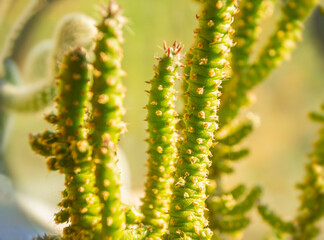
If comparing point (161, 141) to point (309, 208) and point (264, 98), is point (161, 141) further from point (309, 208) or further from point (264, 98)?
point (264, 98)

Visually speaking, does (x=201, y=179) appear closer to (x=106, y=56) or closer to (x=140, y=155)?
(x=106, y=56)

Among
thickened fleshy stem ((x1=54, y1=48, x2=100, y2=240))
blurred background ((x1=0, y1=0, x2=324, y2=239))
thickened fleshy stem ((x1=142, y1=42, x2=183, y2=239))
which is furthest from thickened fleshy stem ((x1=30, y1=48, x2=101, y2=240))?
blurred background ((x1=0, y1=0, x2=324, y2=239))

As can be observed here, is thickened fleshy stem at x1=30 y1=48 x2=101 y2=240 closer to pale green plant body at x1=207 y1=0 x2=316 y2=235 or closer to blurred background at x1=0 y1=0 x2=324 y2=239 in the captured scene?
pale green plant body at x1=207 y1=0 x2=316 y2=235

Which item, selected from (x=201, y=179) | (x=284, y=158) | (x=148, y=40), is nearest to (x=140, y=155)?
(x=148, y=40)

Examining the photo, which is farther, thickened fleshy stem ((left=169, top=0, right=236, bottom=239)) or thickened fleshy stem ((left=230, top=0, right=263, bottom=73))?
thickened fleshy stem ((left=230, top=0, right=263, bottom=73))

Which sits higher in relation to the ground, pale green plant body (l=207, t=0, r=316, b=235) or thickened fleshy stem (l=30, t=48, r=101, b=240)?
pale green plant body (l=207, t=0, r=316, b=235)
